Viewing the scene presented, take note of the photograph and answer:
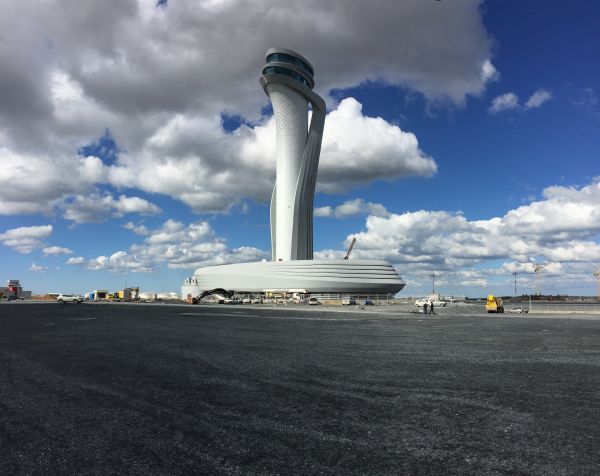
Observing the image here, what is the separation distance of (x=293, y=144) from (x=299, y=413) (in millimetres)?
135183

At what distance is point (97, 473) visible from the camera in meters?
6.27

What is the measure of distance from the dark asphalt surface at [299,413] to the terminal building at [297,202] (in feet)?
392

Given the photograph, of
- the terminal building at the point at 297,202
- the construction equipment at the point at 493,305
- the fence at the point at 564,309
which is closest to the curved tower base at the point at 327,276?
the terminal building at the point at 297,202

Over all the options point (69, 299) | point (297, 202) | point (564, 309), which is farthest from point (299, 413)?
point (297, 202)

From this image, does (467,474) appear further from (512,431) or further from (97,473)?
(97,473)

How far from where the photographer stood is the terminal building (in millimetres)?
137625

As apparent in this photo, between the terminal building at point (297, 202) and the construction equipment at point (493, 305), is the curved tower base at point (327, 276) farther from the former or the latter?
the construction equipment at point (493, 305)

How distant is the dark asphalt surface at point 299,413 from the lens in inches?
264

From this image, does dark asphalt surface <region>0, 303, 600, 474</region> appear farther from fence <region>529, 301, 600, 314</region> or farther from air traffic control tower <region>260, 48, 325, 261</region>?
air traffic control tower <region>260, 48, 325, 261</region>

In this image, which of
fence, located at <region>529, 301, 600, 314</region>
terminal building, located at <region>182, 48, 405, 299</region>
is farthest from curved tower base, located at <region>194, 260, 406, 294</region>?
fence, located at <region>529, 301, 600, 314</region>

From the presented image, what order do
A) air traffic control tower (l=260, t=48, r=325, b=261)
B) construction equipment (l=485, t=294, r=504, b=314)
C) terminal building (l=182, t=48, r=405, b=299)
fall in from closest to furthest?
construction equipment (l=485, t=294, r=504, b=314)
terminal building (l=182, t=48, r=405, b=299)
air traffic control tower (l=260, t=48, r=325, b=261)

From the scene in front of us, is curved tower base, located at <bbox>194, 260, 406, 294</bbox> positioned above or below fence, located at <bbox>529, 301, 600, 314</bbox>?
above

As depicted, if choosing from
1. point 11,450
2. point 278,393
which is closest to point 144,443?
point 11,450

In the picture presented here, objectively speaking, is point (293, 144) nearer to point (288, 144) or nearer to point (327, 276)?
point (288, 144)
